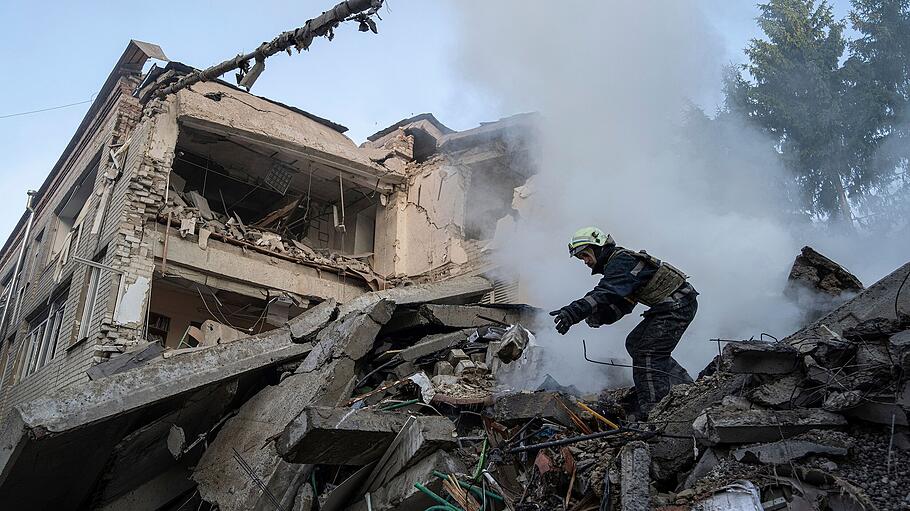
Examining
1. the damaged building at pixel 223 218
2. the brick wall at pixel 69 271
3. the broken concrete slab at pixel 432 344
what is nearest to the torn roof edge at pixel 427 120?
the damaged building at pixel 223 218

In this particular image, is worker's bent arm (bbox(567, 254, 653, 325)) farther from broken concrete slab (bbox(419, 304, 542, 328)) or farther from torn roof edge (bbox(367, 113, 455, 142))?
torn roof edge (bbox(367, 113, 455, 142))

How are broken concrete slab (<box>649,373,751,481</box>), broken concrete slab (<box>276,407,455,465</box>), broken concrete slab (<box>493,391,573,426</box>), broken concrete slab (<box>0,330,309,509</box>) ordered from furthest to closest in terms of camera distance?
1. broken concrete slab (<box>0,330,309,509</box>)
2. broken concrete slab (<box>493,391,573,426</box>)
3. broken concrete slab (<box>276,407,455,465</box>)
4. broken concrete slab (<box>649,373,751,481</box>)

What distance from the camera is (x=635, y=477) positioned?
11.1 feet

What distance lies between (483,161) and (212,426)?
315 inches

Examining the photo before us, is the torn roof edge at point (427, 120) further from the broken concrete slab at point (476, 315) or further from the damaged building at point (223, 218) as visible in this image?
the broken concrete slab at point (476, 315)

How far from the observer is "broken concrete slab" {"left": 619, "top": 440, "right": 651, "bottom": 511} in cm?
327

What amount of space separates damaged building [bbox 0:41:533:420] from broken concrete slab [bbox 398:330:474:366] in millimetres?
4134

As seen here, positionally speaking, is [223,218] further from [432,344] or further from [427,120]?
[432,344]

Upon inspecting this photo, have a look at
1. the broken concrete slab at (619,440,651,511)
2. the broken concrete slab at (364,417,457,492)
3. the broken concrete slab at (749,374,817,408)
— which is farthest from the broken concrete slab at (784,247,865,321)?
the broken concrete slab at (364,417,457,492)

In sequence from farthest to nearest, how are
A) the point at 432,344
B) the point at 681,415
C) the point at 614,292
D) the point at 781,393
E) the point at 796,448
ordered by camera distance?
the point at 432,344
the point at 614,292
the point at 681,415
the point at 781,393
the point at 796,448

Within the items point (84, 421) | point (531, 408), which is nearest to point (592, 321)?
point (531, 408)

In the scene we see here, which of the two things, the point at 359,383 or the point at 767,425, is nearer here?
the point at 767,425

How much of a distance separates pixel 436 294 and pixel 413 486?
12.1 ft

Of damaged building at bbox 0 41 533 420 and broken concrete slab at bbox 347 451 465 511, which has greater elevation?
damaged building at bbox 0 41 533 420
